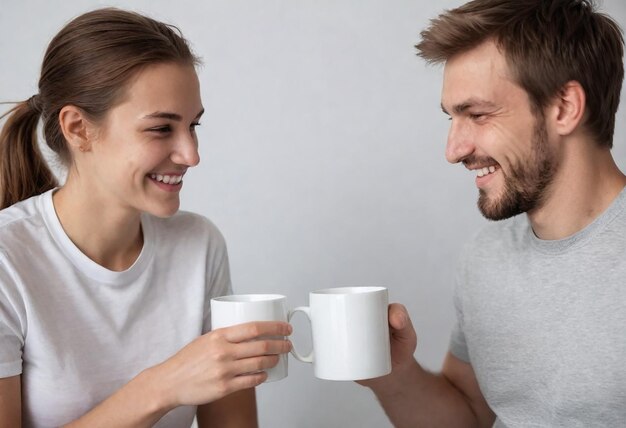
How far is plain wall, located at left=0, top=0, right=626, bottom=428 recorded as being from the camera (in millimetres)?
1856

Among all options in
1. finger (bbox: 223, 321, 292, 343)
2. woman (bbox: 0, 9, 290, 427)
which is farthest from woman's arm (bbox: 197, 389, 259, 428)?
finger (bbox: 223, 321, 292, 343)

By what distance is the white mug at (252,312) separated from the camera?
3.47 ft

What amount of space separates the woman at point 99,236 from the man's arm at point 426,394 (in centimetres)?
27

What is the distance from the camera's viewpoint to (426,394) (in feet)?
4.68

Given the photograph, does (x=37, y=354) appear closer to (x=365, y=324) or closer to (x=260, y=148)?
(x=365, y=324)

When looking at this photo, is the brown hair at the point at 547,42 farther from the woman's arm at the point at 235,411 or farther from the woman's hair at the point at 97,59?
the woman's arm at the point at 235,411

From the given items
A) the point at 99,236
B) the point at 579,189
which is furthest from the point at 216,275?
the point at 579,189

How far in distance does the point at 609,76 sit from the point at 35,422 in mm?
1179

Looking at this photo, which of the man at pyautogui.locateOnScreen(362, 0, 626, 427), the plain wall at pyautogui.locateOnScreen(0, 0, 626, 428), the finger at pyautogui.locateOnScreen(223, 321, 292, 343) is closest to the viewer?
the finger at pyautogui.locateOnScreen(223, 321, 292, 343)

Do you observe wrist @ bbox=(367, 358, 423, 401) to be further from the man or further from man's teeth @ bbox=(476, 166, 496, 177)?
man's teeth @ bbox=(476, 166, 496, 177)

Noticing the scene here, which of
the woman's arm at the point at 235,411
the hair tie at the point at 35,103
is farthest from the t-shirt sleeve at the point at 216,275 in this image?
the hair tie at the point at 35,103

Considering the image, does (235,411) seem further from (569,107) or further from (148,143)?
(569,107)

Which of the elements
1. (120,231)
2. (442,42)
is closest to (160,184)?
(120,231)

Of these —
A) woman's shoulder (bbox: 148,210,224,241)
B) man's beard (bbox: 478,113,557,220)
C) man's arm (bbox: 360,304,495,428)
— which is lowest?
man's arm (bbox: 360,304,495,428)
